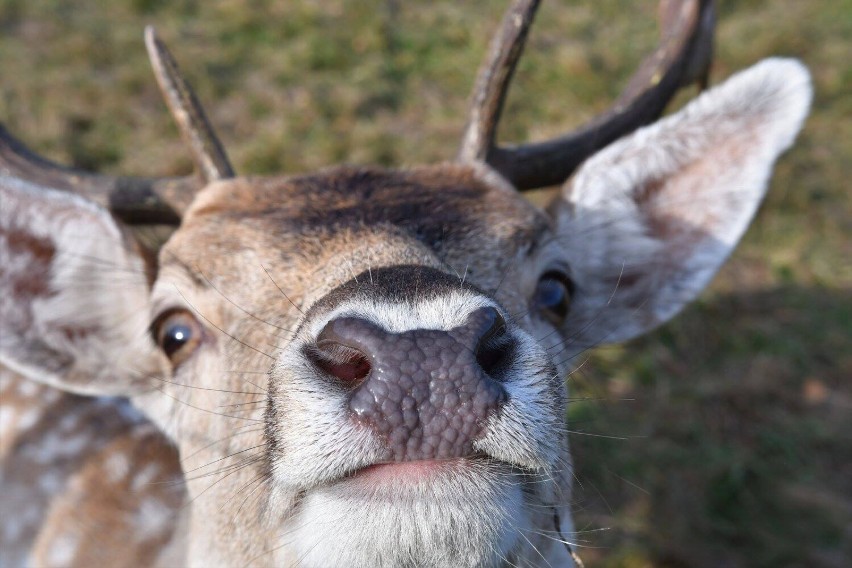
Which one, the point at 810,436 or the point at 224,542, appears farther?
the point at 810,436

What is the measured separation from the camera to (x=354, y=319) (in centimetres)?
150

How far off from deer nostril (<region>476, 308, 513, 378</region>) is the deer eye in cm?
76

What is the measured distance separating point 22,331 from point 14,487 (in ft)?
2.37

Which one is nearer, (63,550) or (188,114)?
(188,114)

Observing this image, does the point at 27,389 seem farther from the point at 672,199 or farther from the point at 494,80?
the point at 672,199

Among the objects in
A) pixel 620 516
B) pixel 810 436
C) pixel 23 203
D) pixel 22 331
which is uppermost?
pixel 23 203

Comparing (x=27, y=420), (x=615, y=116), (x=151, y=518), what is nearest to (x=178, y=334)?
(x=151, y=518)

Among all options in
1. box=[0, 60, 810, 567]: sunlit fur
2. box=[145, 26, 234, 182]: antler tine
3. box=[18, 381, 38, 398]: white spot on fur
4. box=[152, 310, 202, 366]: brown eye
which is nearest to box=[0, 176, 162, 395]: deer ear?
box=[0, 60, 810, 567]: sunlit fur

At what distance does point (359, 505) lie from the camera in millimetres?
1522

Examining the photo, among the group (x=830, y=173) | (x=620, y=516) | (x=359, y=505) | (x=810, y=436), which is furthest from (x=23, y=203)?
(x=830, y=173)

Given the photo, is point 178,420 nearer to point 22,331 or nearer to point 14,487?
point 22,331

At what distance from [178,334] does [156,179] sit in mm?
721

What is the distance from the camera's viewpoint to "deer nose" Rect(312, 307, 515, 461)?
4.78ft

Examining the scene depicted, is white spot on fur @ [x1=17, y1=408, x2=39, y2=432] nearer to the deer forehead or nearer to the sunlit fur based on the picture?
the sunlit fur
